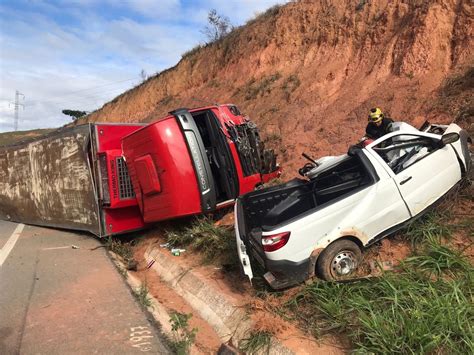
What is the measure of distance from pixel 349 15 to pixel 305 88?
272 centimetres

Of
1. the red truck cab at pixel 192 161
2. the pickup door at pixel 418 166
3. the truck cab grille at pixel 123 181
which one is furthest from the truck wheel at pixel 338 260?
the truck cab grille at pixel 123 181

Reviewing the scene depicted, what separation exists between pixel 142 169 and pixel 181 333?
317 centimetres

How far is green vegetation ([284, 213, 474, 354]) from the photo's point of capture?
3.52 meters

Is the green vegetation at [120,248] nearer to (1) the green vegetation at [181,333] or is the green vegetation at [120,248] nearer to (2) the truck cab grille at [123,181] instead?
(2) the truck cab grille at [123,181]

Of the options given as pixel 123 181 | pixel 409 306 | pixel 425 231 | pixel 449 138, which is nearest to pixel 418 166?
pixel 449 138

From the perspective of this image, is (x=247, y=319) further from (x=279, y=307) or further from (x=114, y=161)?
(x=114, y=161)

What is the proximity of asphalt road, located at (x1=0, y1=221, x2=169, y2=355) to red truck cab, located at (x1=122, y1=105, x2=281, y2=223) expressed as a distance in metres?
1.53

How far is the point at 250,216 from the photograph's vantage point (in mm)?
5777

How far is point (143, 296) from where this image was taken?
598 cm

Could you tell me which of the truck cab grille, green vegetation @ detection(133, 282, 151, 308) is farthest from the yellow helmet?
green vegetation @ detection(133, 282, 151, 308)

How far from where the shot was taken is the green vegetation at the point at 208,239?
689 cm

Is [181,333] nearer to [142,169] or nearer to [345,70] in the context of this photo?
[142,169]

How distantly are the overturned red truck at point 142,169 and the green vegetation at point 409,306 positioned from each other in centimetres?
296

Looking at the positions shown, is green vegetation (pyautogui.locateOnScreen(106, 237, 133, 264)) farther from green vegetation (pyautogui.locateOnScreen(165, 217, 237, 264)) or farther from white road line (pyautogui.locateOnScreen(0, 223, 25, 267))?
white road line (pyautogui.locateOnScreen(0, 223, 25, 267))
